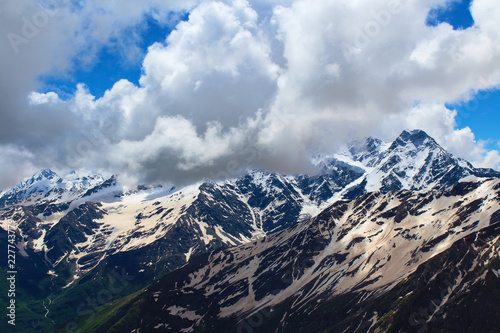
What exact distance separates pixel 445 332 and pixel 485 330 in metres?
16.8

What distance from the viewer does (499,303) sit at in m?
200

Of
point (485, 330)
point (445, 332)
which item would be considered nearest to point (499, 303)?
point (485, 330)

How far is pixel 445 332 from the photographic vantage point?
199375mm

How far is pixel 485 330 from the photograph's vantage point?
192m

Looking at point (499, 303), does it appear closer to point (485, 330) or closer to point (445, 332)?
point (485, 330)

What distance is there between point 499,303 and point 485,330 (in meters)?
16.6

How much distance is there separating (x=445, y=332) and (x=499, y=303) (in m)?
28.7
